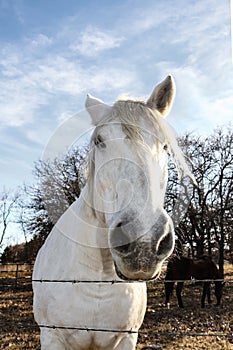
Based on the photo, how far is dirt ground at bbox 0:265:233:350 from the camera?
6.47 meters

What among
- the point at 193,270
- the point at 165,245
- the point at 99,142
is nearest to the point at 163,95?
the point at 99,142

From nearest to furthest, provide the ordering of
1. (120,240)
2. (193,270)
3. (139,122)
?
1. (120,240)
2. (139,122)
3. (193,270)

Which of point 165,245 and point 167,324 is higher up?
point 165,245

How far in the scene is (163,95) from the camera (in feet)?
7.95

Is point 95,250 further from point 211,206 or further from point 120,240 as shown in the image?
point 211,206

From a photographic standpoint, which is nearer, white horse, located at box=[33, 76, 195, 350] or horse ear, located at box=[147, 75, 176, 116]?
white horse, located at box=[33, 76, 195, 350]

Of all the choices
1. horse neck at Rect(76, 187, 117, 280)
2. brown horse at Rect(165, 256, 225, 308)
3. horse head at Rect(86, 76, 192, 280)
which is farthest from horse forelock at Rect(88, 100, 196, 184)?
brown horse at Rect(165, 256, 225, 308)

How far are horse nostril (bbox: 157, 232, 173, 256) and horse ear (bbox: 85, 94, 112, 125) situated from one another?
892 millimetres

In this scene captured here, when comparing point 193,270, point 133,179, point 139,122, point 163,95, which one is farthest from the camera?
point 193,270

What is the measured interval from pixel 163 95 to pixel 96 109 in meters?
0.44

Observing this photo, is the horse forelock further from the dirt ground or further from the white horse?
the dirt ground

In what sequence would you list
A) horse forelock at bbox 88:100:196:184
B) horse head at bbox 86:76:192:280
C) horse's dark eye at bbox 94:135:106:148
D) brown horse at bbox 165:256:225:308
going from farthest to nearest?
brown horse at bbox 165:256:225:308, horse's dark eye at bbox 94:135:106:148, horse forelock at bbox 88:100:196:184, horse head at bbox 86:76:192:280

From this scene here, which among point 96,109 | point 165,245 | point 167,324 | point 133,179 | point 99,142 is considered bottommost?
point 167,324

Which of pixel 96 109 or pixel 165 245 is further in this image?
pixel 96 109
